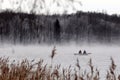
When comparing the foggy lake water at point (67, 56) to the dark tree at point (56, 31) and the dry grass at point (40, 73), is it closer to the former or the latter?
the dry grass at point (40, 73)

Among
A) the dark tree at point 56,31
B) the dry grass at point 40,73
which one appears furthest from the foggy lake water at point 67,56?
the dark tree at point 56,31

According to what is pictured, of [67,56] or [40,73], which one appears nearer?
[40,73]

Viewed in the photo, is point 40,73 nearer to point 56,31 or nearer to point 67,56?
point 67,56

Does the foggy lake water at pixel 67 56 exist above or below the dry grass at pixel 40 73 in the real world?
below

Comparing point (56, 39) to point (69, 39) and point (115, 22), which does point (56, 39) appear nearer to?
point (69, 39)

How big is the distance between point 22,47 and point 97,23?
2045 cm

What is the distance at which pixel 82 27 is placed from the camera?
93.8 meters

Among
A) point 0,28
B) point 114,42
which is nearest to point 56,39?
point 0,28

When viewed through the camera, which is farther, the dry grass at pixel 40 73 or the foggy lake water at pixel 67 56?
the foggy lake water at pixel 67 56

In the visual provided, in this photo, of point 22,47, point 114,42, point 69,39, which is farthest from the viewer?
point 114,42

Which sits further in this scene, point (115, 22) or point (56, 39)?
point (115, 22)

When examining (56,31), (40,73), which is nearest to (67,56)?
(56,31)

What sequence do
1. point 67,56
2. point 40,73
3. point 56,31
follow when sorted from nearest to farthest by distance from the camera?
A: 1. point 40,73
2. point 67,56
3. point 56,31

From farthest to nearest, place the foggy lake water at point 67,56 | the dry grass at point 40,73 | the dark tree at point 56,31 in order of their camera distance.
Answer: the dark tree at point 56,31 < the foggy lake water at point 67,56 < the dry grass at point 40,73
